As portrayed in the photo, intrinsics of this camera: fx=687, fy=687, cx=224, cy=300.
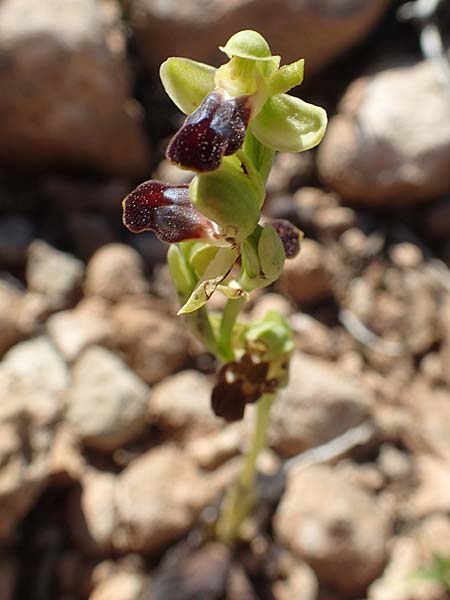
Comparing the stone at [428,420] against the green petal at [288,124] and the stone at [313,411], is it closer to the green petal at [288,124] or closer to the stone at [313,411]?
the stone at [313,411]

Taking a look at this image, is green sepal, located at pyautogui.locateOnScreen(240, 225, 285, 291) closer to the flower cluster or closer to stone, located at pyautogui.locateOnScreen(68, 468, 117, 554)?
the flower cluster

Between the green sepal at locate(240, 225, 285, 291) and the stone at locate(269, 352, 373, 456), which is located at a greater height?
the green sepal at locate(240, 225, 285, 291)

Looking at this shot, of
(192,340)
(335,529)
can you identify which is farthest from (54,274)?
(335,529)

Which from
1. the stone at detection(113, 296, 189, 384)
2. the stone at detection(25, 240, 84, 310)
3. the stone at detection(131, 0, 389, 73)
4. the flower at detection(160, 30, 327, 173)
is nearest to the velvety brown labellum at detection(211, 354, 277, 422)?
the flower at detection(160, 30, 327, 173)

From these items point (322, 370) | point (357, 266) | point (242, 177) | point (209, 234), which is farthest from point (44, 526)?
point (357, 266)

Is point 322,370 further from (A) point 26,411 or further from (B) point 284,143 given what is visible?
(B) point 284,143

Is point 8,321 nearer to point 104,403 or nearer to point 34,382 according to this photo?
point 34,382
